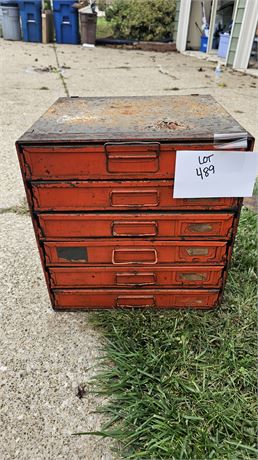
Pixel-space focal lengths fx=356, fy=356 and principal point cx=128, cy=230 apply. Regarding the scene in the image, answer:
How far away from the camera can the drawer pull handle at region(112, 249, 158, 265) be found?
1.71 metres

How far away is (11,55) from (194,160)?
8386 millimetres

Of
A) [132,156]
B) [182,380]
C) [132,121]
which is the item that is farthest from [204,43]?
[182,380]

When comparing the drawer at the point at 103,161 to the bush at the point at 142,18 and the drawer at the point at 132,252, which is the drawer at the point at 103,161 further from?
the bush at the point at 142,18

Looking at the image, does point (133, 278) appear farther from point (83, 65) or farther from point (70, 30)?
point (70, 30)

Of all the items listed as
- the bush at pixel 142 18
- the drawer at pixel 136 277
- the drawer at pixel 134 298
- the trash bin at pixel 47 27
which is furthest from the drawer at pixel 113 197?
the trash bin at pixel 47 27

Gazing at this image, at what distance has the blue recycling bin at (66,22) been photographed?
9031mm

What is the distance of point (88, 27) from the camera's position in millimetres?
9453

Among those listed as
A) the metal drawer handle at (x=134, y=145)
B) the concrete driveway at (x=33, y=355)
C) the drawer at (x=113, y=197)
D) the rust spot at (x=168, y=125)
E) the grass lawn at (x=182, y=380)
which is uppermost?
the rust spot at (x=168, y=125)

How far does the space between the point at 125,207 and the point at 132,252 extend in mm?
259

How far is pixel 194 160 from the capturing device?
4.66ft

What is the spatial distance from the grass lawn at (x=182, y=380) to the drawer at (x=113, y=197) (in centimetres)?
67

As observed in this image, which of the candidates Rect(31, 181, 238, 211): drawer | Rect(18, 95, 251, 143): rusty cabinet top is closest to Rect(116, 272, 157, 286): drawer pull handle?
Rect(31, 181, 238, 211): drawer

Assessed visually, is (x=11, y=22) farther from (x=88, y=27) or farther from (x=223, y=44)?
(x=223, y=44)

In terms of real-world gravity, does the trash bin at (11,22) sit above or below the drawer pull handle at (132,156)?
below
